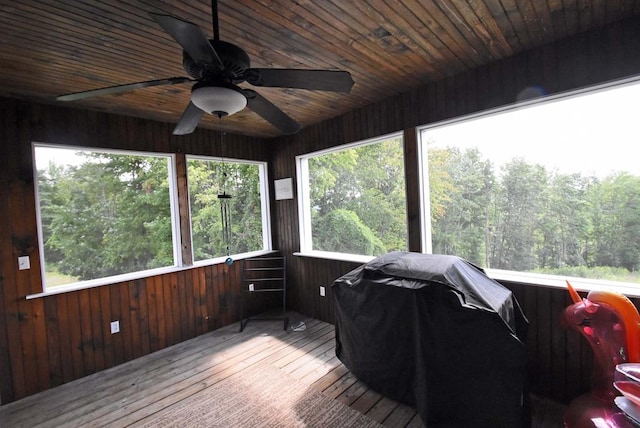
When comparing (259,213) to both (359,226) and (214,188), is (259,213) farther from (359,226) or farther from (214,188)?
(359,226)

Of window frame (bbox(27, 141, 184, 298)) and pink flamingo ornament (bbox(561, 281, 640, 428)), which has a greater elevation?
window frame (bbox(27, 141, 184, 298))

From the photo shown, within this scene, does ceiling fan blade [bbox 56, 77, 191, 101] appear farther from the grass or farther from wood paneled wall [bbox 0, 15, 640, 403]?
the grass

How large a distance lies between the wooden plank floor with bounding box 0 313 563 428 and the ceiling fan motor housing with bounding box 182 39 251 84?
239cm

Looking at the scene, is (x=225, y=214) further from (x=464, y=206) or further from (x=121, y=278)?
(x=464, y=206)

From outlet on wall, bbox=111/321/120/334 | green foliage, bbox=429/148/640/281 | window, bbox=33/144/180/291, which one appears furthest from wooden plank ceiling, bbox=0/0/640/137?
outlet on wall, bbox=111/321/120/334

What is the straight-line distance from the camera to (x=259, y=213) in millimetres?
4348

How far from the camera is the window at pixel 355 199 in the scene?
317 centimetres

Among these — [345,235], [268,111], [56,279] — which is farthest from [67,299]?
[345,235]

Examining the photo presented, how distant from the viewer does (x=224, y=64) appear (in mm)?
1299

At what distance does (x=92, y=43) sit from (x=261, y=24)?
3.60ft

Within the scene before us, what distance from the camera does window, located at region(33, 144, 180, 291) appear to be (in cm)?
267

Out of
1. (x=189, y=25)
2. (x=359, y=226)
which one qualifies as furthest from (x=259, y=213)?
(x=189, y=25)

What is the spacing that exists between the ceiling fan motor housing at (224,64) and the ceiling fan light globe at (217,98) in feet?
0.26

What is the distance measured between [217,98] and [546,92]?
231 cm
